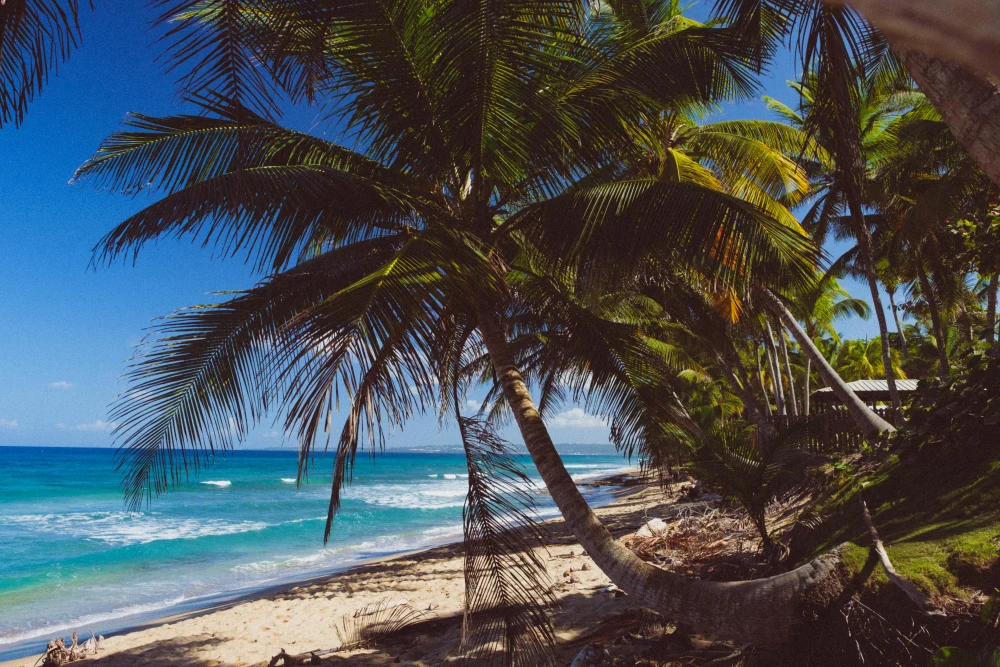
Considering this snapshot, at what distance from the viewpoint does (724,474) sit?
4.59 meters

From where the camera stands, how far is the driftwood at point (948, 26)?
1.61 feet

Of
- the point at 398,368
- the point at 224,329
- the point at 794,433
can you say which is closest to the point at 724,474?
the point at 794,433

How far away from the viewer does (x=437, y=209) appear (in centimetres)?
448

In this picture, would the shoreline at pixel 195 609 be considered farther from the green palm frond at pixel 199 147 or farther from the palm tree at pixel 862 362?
the palm tree at pixel 862 362

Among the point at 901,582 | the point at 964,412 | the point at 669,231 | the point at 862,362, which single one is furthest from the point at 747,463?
the point at 862,362

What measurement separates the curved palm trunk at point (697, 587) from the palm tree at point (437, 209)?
0.5 inches

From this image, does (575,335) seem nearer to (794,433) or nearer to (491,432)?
(491,432)

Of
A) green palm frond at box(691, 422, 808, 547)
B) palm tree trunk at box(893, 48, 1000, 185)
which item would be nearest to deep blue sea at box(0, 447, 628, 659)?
green palm frond at box(691, 422, 808, 547)

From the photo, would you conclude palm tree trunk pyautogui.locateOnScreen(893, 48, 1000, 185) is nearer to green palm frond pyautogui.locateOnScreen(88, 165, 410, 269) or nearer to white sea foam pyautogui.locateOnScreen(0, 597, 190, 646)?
green palm frond pyautogui.locateOnScreen(88, 165, 410, 269)

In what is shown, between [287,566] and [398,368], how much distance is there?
12.0 metres

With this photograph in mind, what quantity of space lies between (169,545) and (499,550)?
15.6 metres

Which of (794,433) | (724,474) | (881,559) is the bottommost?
(881,559)

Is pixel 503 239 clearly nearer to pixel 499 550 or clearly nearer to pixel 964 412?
pixel 499 550

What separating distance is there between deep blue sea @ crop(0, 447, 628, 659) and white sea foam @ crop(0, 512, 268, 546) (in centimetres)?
4
